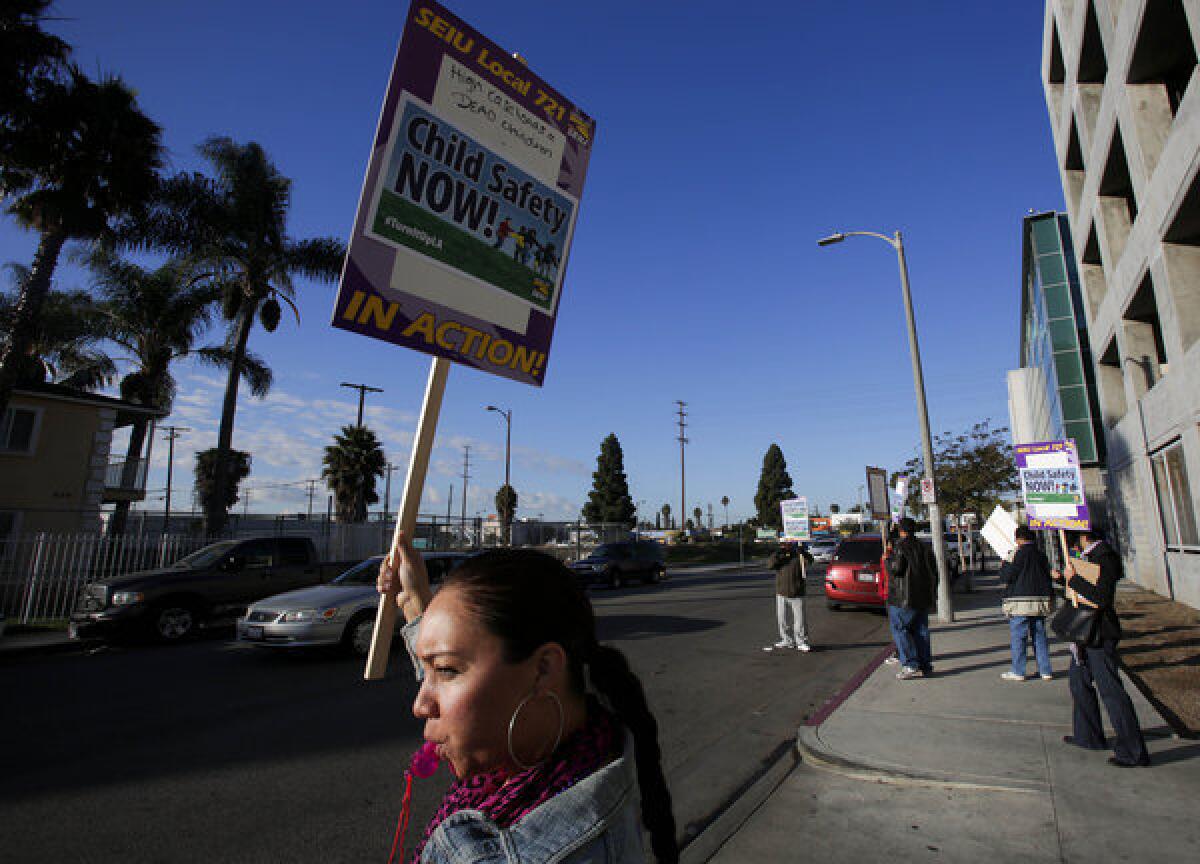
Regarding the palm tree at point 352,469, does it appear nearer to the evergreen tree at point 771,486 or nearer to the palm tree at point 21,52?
the palm tree at point 21,52

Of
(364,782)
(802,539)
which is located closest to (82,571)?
(364,782)

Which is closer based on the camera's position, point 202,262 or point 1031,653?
point 1031,653

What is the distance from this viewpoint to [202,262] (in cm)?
1961

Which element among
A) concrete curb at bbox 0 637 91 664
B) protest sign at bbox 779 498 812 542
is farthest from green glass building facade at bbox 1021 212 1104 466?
concrete curb at bbox 0 637 91 664

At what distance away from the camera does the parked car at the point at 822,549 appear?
1366 inches

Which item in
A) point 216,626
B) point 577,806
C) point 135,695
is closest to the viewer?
point 577,806

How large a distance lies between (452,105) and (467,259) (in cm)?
54

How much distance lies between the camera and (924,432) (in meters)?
13.5

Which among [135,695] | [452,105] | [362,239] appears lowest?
[135,695]

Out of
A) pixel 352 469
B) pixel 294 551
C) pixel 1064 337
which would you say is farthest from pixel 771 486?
pixel 294 551

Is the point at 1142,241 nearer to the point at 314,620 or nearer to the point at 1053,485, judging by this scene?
the point at 1053,485

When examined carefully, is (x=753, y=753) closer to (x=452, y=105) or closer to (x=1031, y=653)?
(x=452, y=105)

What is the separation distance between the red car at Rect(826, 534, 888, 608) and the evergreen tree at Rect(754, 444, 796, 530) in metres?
72.4

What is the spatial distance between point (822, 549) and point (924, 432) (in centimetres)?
2590
